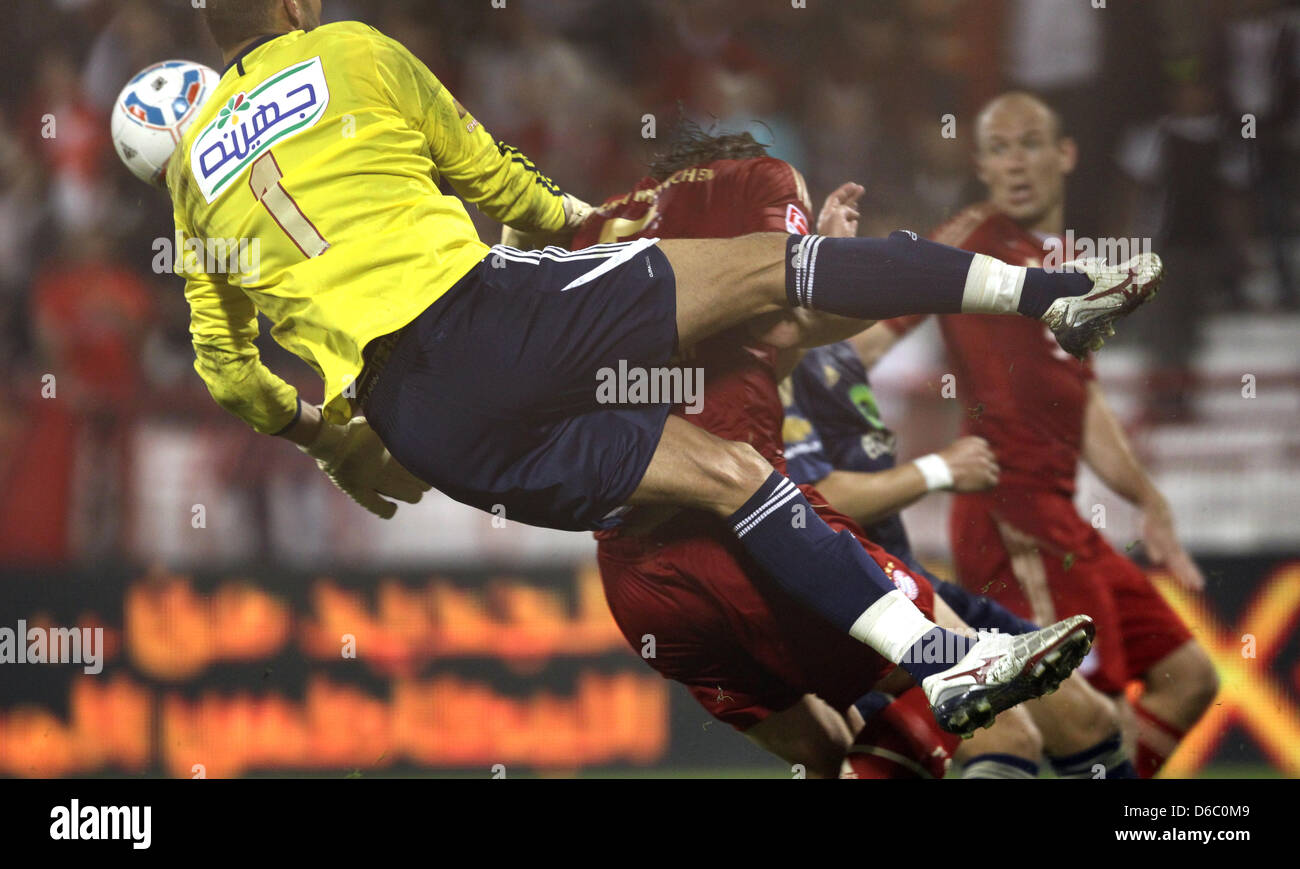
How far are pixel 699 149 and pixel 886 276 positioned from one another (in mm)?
940

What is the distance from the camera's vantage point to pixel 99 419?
14.2ft

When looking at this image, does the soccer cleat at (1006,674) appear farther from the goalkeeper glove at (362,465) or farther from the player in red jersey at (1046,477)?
the goalkeeper glove at (362,465)

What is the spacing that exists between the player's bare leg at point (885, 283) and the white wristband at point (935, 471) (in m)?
1.05

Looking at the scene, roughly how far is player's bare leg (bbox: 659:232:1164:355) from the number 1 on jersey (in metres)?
0.71

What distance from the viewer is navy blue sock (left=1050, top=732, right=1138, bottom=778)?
12.1ft

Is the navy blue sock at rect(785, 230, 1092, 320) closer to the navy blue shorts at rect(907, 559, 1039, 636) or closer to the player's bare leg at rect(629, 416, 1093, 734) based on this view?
A: the player's bare leg at rect(629, 416, 1093, 734)

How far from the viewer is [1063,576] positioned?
3924 mm

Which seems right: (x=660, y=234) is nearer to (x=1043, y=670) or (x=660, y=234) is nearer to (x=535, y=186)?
(x=535, y=186)

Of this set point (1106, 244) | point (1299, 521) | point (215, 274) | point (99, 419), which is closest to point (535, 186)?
point (215, 274)

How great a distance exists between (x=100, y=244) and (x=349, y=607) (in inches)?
54.4

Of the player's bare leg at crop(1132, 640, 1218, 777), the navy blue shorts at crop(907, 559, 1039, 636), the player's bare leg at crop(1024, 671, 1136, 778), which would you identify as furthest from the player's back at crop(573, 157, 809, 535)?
the player's bare leg at crop(1132, 640, 1218, 777)

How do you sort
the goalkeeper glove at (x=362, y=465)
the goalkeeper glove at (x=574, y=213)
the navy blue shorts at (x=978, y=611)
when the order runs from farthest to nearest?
the navy blue shorts at (x=978, y=611) < the goalkeeper glove at (x=362, y=465) < the goalkeeper glove at (x=574, y=213)

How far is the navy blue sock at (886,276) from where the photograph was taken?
2.65m

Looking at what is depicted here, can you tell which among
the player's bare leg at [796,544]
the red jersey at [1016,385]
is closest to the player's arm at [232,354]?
the player's bare leg at [796,544]
